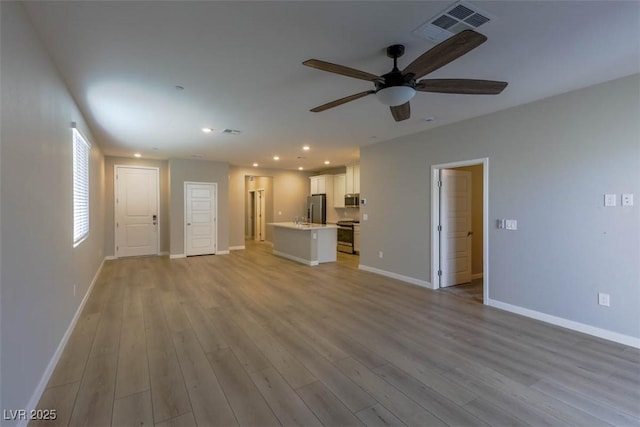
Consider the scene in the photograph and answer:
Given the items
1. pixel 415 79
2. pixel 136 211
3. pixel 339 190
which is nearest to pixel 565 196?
pixel 415 79

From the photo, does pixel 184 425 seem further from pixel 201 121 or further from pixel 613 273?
pixel 613 273

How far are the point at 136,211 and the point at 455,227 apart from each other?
7666 millimetres

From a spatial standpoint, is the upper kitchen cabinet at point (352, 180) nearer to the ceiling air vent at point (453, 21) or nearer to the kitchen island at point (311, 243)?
the kitchen island at point (311, 243)

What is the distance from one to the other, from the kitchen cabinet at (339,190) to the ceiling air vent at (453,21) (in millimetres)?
6725

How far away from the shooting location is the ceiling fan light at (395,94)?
2355 mm

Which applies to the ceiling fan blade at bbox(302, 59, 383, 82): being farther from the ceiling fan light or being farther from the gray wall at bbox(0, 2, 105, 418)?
the gray wall at bbox(0, 2, 105, 418)

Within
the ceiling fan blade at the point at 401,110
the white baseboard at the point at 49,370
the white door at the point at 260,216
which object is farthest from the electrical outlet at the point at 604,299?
the white door at the point at 260,216

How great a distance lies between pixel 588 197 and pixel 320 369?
3359mm

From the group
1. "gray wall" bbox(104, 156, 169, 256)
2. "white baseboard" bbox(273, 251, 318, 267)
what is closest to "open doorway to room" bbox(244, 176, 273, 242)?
"white baseboard" bbox(273, 251, 318, 267)

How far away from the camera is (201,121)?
445 centimetres

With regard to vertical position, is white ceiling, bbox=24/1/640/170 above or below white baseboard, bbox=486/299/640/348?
above

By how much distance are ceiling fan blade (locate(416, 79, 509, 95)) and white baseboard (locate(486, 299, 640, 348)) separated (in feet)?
9.08

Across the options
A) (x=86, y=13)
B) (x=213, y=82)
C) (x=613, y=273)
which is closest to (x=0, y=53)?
(x=86, y=13)

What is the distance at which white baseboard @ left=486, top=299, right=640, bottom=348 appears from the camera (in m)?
2.98
